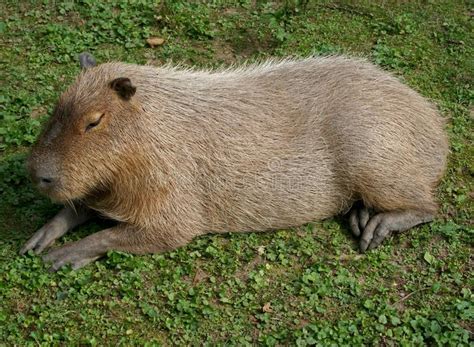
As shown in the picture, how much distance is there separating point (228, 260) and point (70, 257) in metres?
0.96

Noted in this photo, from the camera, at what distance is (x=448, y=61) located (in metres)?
6.90

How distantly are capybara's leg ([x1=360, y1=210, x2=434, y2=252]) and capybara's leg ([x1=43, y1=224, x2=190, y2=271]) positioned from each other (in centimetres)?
117

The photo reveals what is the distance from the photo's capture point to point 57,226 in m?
5.15

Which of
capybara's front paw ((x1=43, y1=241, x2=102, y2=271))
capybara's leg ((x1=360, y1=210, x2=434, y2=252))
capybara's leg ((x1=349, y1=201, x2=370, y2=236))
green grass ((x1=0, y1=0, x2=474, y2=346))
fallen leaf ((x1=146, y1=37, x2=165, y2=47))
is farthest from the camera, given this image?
fallen leaf ((x1=146, y1=37, x2=165, y2=47))

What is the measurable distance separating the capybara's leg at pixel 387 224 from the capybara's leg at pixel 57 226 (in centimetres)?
181

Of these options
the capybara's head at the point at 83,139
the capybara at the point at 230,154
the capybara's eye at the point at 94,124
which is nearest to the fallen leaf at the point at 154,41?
the capybara at the point at 230,154

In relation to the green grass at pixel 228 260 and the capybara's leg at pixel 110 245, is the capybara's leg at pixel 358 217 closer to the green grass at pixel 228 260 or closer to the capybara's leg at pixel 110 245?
the green grass at pixel 228 260

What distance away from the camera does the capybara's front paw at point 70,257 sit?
4883mm

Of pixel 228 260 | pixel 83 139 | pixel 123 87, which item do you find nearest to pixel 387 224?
pixel 228 260

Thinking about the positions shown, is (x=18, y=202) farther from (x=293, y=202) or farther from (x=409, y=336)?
(x=409, y=336)

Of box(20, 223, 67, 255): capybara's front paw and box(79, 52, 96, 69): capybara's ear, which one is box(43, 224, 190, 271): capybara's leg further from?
box(79, 52, 96, 69): capybara's ear

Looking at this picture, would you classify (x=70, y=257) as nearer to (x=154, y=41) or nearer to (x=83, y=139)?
(x=83, y=139)

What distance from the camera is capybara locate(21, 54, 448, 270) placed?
4828mm

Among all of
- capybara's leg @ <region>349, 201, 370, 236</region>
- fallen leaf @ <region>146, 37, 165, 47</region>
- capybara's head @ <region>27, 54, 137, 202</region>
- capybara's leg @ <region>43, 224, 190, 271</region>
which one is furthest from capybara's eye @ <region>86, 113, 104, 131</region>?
fallen leaf @ <region>146, 37, 165, 47</region>
